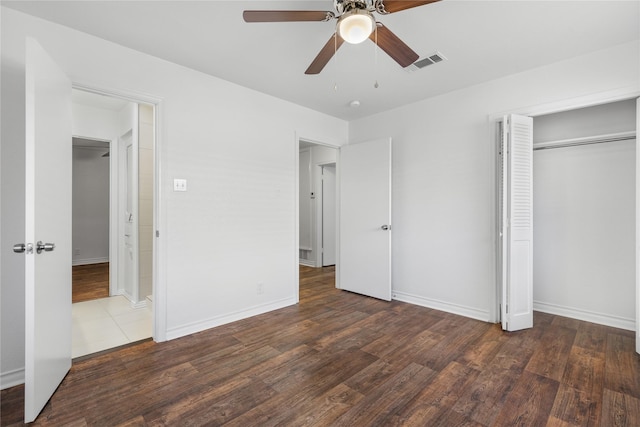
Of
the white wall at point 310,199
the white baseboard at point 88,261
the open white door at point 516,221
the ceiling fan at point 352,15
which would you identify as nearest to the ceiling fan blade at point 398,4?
the ceiling fan at point 352,15

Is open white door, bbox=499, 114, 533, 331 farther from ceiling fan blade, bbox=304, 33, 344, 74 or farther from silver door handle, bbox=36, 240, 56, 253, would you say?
silver door handle, bbox=36, 240, 56, 253

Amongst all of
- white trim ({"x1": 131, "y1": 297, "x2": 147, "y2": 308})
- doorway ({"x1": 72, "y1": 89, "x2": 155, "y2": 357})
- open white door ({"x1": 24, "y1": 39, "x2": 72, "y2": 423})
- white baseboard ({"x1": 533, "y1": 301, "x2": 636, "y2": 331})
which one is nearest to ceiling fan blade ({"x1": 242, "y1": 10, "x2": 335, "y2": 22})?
open white door ({"x1": 24, "y1": 39, "x2": 72, "y2": 423})

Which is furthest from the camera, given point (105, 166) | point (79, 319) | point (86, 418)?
point (105, 166)

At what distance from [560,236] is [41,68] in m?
4.78

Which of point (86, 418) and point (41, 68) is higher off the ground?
point (41, 68)

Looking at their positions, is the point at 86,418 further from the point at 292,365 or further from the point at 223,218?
the point at 223,218

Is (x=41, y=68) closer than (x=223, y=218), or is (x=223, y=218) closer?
(x=41, y=68)

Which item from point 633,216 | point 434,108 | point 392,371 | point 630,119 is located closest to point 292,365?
point 392,371

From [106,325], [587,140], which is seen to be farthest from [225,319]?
[587,140]

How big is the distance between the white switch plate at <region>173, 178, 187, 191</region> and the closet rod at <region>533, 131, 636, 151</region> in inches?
150

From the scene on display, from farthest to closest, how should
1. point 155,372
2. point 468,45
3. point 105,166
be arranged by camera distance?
point 105,166
point 468,45
point 155,372

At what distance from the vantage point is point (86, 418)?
1743mm

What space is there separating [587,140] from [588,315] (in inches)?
72.5

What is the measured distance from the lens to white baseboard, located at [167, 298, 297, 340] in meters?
2.86
